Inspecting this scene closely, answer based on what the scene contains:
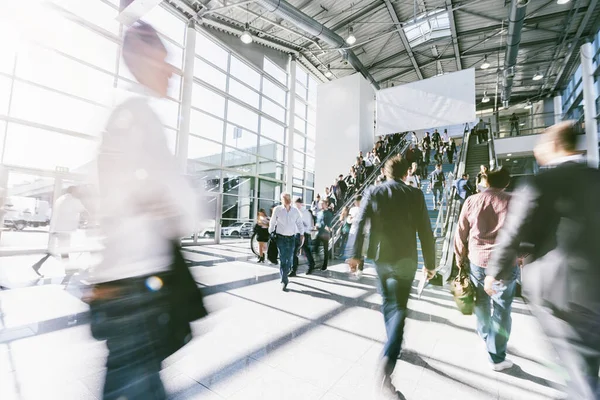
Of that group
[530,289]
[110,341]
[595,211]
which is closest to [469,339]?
[530,289]

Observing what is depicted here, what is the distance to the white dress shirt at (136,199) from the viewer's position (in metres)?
0.93

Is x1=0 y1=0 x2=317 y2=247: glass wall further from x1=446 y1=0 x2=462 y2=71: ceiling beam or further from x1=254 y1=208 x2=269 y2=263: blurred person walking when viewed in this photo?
x1=446 y1=0 x2=462 y2=71: ceiling beam

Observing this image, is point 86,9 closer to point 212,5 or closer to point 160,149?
point 212,5

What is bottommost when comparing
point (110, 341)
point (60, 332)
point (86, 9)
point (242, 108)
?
point (60, 332)

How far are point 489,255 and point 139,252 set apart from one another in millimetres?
2518

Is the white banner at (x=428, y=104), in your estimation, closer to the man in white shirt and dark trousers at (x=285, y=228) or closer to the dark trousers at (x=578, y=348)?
the man in white shirt and dark trousers at (x=285, y=228)

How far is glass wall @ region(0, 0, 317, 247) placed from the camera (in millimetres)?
7020

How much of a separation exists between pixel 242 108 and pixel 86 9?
20.2 ft

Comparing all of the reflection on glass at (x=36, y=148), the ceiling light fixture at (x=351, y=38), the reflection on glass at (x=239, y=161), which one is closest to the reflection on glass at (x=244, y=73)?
the reflection on glass at (x=239, y=161)

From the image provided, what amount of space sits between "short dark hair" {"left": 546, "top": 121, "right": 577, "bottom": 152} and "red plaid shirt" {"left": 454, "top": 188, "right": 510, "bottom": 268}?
103 centimetres

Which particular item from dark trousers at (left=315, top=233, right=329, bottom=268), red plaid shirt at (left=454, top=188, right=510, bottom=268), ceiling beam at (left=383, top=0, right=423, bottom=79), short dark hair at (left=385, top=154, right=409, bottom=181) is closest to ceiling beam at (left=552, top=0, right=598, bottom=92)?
ceiling beam at (left=383, top=0, right=423, bottom=79)

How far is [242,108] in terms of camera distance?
13156 millimetres

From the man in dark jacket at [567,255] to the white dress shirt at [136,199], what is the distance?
4.97 feet

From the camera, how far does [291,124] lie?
607 inches
